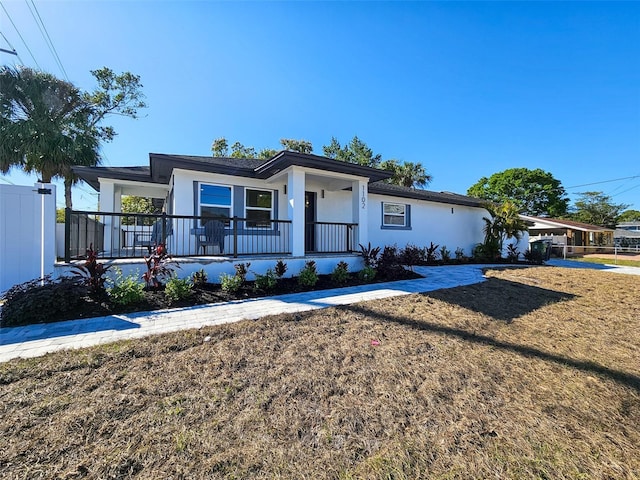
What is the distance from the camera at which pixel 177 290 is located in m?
5.07

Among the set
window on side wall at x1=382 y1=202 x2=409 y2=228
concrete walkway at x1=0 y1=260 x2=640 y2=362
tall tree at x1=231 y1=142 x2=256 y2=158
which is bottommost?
concrete walkway at x1=0 y1=260 x2=640 y2=362

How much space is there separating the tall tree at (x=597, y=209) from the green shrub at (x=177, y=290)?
178 ft

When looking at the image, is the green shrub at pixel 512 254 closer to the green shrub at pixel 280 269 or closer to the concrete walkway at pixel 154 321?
the concrete walkway at pixel 154 321

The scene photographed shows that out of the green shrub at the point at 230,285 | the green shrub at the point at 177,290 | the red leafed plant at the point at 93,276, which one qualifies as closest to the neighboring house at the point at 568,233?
the green shrub at the point at 230,285

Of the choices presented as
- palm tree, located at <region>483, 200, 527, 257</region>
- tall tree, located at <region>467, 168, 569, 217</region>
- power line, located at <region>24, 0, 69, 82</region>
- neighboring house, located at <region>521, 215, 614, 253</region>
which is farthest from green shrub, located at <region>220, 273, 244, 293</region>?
tall tree, located at <region>467, 168, 569, 217</region>

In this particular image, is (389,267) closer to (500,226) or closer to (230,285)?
(230,285)

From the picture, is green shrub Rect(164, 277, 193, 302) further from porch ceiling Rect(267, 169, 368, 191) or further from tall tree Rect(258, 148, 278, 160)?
tall tree Rect(258, 148, 278, 160)

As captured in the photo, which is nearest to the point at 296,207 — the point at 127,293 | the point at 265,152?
the point at 127,293

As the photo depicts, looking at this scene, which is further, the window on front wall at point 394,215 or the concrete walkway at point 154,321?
the window on front wall at point 394,215

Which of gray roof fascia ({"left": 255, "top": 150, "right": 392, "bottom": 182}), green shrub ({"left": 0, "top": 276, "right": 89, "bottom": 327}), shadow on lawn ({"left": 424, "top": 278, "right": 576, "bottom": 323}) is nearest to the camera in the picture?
green shrub ({"left": 0, "top": 276, "right": 89, "bottom": 327})

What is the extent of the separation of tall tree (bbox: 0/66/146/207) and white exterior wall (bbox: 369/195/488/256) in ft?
47.4

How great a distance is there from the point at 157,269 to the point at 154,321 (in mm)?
1614

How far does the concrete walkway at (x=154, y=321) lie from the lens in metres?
3.25

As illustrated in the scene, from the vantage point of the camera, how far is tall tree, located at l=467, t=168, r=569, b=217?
34.2 m
